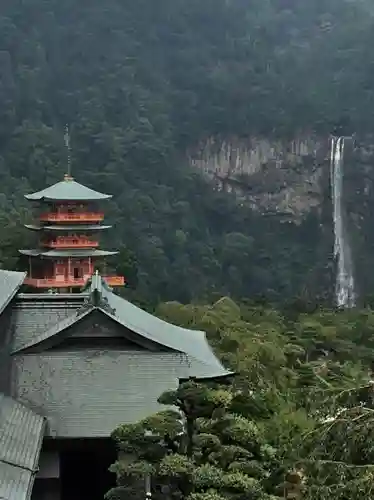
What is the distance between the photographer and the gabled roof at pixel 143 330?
863 cm

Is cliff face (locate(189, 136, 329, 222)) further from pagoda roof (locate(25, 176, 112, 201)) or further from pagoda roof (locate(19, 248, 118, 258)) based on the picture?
pagoda roof (locate(19, 248, 118, 258))

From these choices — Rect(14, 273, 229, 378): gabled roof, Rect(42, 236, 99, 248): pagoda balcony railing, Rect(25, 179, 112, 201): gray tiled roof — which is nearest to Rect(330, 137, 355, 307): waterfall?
Rect(42, 236, 99, 248): pagoda balcony railing

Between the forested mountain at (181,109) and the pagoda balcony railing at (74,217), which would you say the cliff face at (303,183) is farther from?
the pagoda balcony railing at (74,217)

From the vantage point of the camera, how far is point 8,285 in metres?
9.60

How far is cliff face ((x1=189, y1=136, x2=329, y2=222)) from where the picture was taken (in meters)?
56.3

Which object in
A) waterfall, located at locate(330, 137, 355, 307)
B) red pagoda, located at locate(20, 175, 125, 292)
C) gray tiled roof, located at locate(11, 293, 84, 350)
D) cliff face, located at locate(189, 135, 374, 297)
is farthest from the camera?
cliff face, located at locate(189, 135, 374, 297)

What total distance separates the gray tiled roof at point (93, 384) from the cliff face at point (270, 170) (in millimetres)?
47893

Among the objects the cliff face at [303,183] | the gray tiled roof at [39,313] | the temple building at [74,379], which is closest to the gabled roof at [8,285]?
the temple building at [74,379]

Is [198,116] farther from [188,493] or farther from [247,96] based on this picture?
[188,493]

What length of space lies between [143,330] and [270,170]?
48586 millimetres

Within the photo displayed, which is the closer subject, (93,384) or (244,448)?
(244,448)

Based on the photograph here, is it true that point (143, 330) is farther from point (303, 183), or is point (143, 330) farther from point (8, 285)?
point (303, 183)

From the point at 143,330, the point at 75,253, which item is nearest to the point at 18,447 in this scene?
the point at 143,330

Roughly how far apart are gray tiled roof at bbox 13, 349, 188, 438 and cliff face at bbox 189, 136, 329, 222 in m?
47.9
